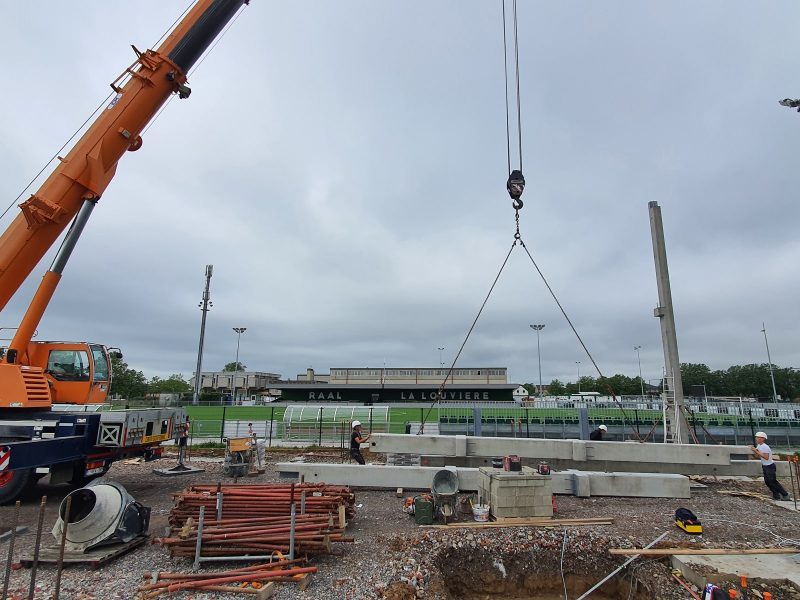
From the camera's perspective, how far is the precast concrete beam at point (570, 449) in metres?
12.2

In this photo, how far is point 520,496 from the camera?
8992mm

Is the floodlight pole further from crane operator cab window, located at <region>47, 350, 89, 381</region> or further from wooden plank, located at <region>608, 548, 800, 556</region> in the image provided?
wooden plank, located at <region>608, 548, 800, 556</region>

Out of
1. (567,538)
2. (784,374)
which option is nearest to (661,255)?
(567,538)

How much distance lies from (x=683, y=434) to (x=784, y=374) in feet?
395

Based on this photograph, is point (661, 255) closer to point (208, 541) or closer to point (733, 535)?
point (733, 535)

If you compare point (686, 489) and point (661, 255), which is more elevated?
point (661, 255)

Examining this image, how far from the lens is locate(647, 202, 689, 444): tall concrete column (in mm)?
14562

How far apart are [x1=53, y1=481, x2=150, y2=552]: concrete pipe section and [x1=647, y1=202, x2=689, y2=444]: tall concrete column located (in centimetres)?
1434

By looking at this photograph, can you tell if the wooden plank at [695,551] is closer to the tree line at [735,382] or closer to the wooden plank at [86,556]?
the wooden plank at [86,556]

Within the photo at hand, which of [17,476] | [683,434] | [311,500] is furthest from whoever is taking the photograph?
[683,434]

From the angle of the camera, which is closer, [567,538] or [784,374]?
[567,538]

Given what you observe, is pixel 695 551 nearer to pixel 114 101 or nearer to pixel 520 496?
pixel 520 496

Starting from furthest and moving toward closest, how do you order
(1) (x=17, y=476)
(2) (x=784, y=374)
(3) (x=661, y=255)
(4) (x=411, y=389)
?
(2) (x=784, y=374) → (4) (x=411, y=389) → (3) (x=661, y=255) → (1) (x=17, y=476)

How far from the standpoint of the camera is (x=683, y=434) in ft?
47.3
